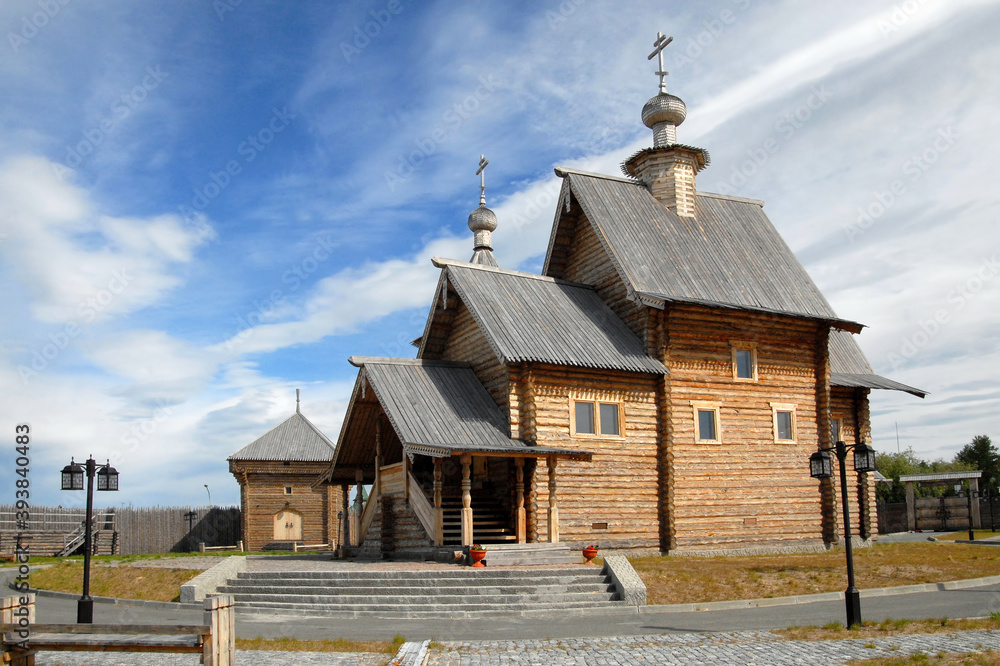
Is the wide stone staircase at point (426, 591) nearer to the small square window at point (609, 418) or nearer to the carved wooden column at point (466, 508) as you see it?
the carved wooden column at point (466, 508)

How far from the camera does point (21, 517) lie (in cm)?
997

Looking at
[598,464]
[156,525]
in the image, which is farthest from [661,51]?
[156,525]

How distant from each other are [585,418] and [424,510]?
4.66 metres

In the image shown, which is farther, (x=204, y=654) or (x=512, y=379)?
(x=512, y=379)

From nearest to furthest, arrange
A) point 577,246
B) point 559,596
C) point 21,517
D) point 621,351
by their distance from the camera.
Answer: point 21,517, point 559,596, point 621,351, point 577,246

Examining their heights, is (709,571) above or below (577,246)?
below

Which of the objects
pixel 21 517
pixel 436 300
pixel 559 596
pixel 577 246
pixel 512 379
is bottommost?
pixel 559 596

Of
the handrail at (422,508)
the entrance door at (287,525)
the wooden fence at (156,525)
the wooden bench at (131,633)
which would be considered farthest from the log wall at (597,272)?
the wooden fence at (156,525)

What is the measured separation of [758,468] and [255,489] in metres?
23.4

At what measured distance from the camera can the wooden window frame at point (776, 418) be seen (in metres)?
24.5

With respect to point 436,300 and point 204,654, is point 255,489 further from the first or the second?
point 204,654

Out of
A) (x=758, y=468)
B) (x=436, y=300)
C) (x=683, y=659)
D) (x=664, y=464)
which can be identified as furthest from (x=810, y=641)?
(x=436, y=300)

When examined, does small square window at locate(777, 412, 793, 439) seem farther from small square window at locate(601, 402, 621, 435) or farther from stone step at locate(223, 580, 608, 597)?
stone step at locate(223, 580, 608, 597)

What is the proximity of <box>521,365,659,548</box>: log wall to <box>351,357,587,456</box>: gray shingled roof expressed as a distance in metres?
1.04
